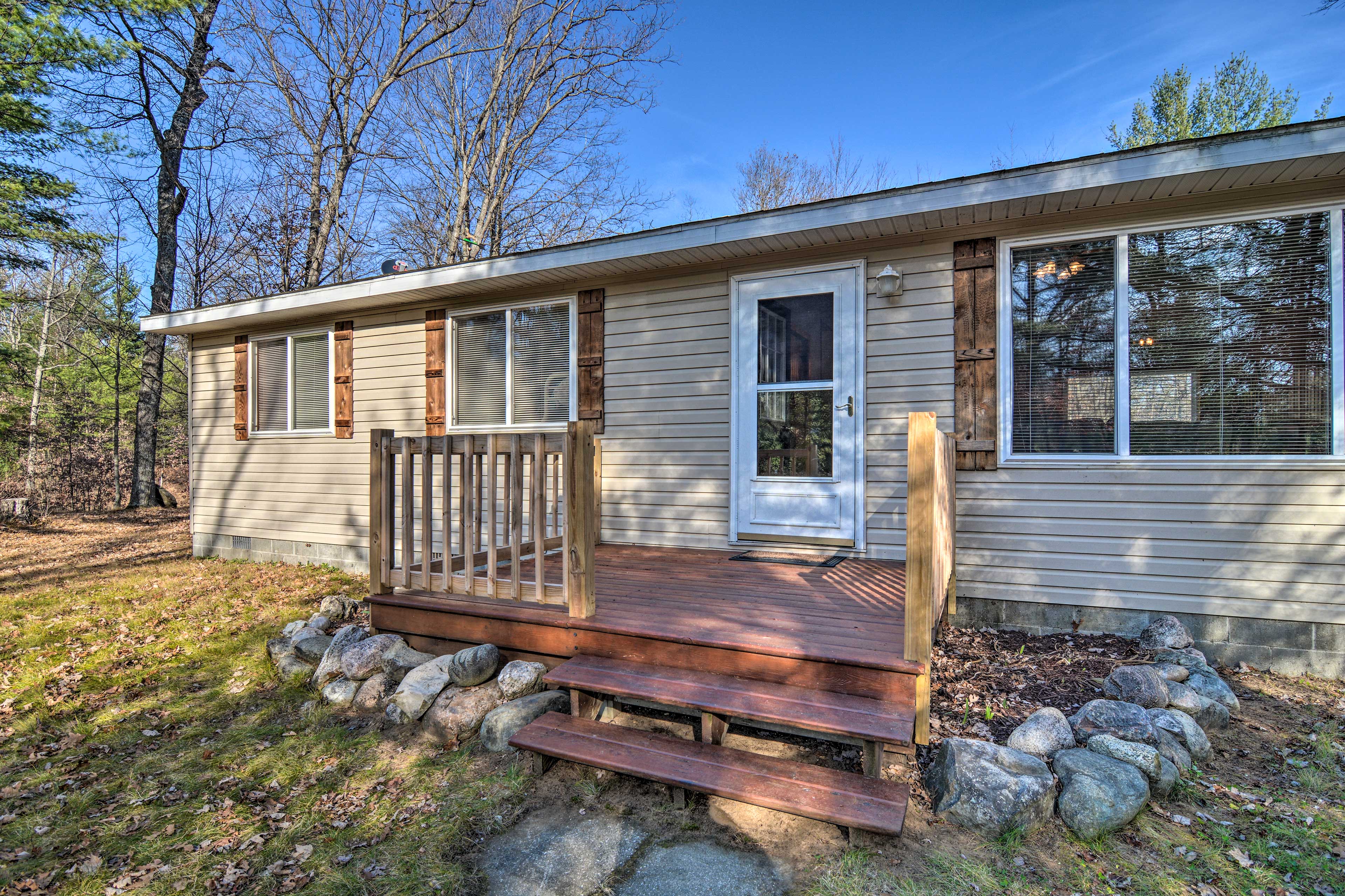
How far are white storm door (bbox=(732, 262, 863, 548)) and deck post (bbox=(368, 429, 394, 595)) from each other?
7.71ft

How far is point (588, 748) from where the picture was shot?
7.79 ft

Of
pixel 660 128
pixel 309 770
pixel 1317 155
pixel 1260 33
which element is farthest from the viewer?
pixel 660 128

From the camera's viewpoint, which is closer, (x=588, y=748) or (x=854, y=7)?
(x=588, y=748)

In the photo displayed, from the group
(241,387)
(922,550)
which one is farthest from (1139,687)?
(241,387)

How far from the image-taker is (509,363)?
5.75 meters

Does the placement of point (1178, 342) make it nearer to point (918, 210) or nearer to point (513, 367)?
point (918, 210)

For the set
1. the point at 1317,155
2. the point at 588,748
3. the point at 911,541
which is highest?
the point at 1317,155

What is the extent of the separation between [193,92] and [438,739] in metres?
12.9

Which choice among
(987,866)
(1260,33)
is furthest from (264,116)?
(1260,33)

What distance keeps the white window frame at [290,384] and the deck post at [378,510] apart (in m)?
3.43

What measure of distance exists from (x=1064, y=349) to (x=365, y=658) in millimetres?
4332

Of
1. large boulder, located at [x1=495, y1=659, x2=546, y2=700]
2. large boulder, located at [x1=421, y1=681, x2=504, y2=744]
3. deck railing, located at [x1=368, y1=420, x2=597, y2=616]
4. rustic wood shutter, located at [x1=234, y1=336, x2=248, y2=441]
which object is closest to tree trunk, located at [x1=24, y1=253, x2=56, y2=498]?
rustic wood shutter, located at [x1=234, y1=336, x2=248, y2=441]

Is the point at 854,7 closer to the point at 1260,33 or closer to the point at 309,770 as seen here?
the point at 1260,33

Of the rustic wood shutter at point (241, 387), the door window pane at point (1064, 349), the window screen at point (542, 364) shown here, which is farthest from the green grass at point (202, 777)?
the door window pane at point (1064, 349)
